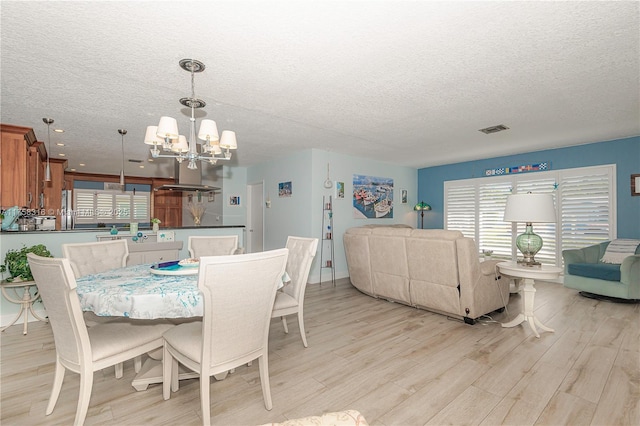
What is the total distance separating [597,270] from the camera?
13.5 ft

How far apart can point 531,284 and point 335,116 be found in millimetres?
2779

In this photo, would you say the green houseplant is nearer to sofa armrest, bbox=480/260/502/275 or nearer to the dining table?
the dining table

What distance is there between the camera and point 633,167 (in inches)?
180

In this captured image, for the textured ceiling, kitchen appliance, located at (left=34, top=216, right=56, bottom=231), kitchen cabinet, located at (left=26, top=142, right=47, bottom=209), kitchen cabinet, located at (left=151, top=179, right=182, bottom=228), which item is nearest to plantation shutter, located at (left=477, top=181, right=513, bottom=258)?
the textured ceiling

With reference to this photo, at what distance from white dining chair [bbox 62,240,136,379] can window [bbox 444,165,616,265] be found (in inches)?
241

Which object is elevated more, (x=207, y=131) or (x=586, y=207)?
(x=207, y=131)

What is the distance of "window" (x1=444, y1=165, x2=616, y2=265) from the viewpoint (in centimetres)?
483

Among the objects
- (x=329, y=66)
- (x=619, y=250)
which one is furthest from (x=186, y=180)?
→ (x=619, y=250)

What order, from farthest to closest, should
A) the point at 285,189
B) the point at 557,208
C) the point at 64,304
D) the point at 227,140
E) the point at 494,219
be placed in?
the point at 494,219
the point at 285,189
the point at 557,208
the point at 227,140
the point at 64,304

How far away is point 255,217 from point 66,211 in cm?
436

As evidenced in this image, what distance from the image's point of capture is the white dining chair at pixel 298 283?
2658mm

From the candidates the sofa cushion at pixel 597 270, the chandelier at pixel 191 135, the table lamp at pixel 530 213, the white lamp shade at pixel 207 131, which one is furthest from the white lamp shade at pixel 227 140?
the sofa cushion at pixel 597 270

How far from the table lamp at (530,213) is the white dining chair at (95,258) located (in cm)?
359

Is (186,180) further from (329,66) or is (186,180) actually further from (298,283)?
(329,66)
